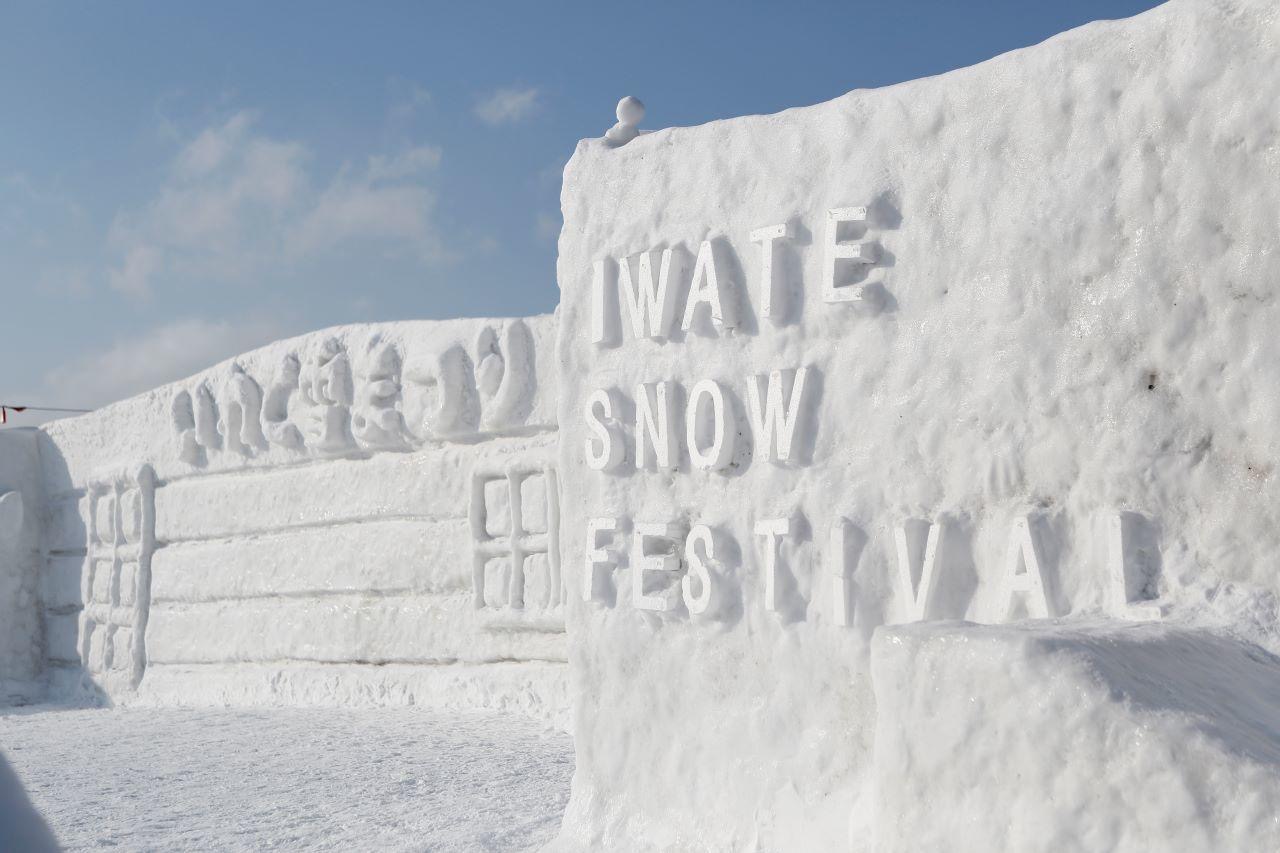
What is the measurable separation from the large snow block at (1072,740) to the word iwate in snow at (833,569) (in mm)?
312

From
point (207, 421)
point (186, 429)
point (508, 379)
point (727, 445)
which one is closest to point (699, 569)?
point (727, 445)

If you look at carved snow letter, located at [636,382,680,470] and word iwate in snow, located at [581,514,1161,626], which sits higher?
carved snow letter, located at [636,382,680,470]

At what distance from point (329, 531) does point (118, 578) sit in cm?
267

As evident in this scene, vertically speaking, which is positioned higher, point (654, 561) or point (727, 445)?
point (727, 445)

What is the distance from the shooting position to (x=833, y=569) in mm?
3256

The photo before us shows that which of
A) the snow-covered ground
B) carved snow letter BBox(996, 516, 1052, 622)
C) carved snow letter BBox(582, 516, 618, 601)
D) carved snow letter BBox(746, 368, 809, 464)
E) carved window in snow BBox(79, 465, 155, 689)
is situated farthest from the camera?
carved window in snow BBox(79, 465, 155, 689)

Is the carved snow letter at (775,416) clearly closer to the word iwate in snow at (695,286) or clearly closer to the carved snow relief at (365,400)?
the word iwate in snow at (695,286)

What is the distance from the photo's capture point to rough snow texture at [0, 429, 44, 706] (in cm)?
1002

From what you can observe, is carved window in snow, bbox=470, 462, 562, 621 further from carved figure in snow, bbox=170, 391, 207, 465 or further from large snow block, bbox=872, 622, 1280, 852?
large snow block, bbox=872, 622, 1280, 852

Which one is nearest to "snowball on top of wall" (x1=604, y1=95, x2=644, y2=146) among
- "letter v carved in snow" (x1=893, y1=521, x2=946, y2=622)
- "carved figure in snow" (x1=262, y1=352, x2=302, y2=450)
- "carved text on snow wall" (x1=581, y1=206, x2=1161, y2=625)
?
"carved text on snow wall" (x1=581, y1=206, x2=1161, y2=625)

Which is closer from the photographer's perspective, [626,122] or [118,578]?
[626,122]

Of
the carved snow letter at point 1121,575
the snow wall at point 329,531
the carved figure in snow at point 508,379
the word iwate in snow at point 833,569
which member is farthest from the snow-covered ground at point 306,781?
the carved snow letter at point 1121,575

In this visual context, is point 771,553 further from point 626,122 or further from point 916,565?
point 626,122

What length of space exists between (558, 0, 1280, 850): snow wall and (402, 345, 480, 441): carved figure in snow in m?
2.93
